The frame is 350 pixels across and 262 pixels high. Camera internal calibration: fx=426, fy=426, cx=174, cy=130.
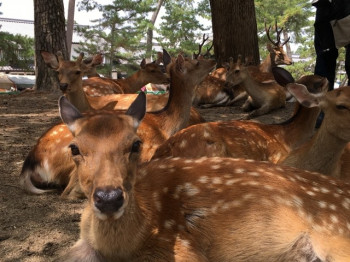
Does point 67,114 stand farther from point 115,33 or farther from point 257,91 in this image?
point 115,33

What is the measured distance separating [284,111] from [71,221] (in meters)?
5.44

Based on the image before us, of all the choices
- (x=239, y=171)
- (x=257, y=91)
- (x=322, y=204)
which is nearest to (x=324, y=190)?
(x=322, y=204)

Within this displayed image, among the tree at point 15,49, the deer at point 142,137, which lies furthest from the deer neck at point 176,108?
the tree at point 15,49

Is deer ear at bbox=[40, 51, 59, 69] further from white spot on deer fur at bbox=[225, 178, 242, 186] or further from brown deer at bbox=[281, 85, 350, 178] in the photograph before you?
white spot on deer fur at bbox=[225, 178, 242, 186]

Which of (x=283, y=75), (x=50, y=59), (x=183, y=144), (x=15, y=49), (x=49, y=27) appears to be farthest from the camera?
(x=15, y=49)

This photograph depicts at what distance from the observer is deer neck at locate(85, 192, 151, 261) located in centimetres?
212

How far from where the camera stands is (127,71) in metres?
23.5

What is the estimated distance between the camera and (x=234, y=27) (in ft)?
28.6

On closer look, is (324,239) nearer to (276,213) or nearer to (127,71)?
(276,213)

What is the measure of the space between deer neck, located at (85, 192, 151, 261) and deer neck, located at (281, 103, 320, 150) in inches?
102

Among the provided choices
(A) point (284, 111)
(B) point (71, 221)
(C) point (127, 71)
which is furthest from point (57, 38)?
(C) point (127, 71)

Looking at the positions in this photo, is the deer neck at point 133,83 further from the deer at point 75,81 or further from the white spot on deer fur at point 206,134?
the white spot on deer fur at point 206,134

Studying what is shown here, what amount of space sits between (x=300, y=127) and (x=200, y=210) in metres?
2.44

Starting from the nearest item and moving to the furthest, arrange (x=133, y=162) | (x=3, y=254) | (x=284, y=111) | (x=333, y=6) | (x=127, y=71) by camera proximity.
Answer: (x=133, y=162)
(x=3, y=254)
(x=333, y=6)
(x=284, y=111)
(x=127, y=71)
